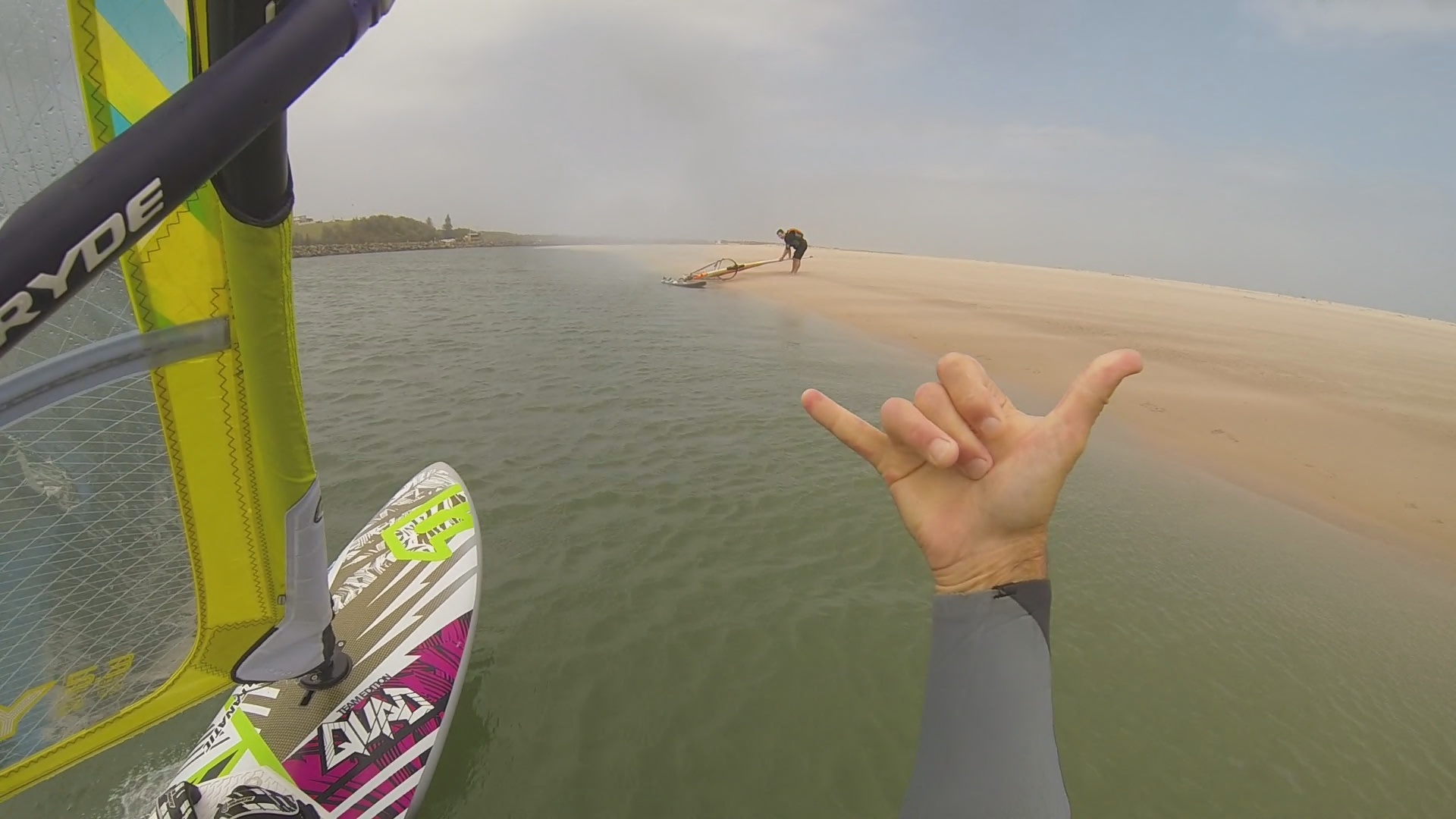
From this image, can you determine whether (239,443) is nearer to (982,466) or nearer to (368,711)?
(368,711)

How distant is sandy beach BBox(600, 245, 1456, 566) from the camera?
30.9 feet

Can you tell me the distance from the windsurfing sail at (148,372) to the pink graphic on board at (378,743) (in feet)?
4.05

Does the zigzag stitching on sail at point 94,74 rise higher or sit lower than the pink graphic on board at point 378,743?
higher

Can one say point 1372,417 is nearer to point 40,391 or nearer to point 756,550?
point 756,550

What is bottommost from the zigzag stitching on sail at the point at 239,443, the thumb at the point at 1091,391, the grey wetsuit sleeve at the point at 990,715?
the grey wetsuit sleeve at the point at 990,715

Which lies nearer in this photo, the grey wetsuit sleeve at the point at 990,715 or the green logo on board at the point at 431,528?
the grey wetsuit sleeve at the point at 990,715

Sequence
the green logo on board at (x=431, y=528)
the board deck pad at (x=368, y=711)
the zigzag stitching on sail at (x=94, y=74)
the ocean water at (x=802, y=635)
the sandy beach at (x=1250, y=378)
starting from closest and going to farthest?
the zigzag stitching on sail at (x=94, y=74)
the board deck pad at (x=368, y=711)
the ocean water at (x=802, y=635)
the green logo on board at (x=431, y=528)
the sandy beach at (x=1250, y=378)

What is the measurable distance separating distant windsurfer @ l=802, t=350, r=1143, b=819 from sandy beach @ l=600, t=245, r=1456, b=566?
10324 mm

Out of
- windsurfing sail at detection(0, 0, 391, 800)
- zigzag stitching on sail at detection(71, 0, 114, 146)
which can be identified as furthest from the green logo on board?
zigzag stitching on sail at detection(71, 0, 114, 146)

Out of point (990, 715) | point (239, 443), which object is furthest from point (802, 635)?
point (239, 443)

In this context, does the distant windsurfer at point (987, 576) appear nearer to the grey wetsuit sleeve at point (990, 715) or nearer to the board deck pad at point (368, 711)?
the grey wetsuit sleeve at point (990, 715)

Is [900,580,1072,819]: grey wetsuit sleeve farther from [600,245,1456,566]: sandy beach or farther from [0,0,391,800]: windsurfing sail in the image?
[600,245,1456,566]: sandy beach

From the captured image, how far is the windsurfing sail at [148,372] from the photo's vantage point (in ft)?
3.53

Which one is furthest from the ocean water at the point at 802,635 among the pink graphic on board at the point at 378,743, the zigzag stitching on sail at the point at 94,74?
the zigzag stitching on sail at the point at 94,74
